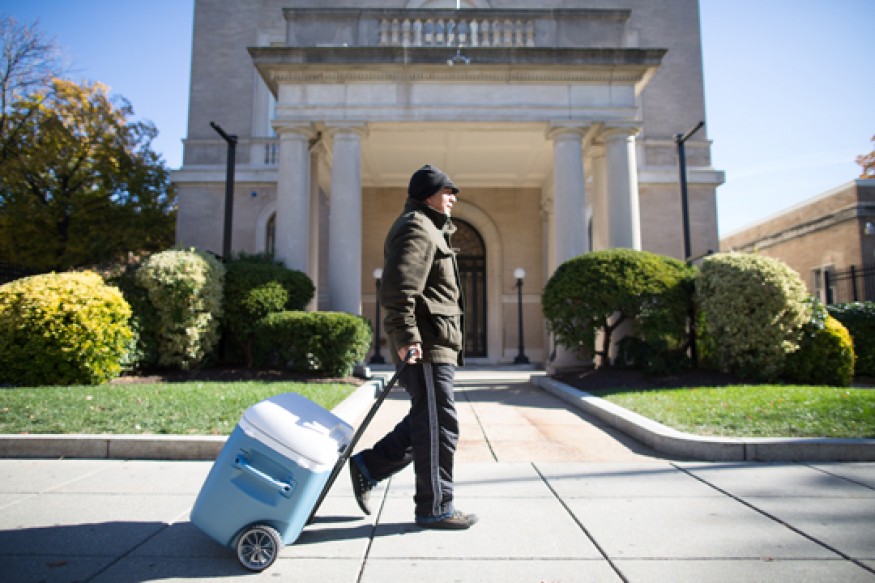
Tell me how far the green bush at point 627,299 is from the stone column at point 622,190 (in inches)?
60.0

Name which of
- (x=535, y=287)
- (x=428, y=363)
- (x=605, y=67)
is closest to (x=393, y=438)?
(x=428, y=363)

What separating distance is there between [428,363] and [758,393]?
627 cm

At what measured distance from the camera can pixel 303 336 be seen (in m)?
9.72

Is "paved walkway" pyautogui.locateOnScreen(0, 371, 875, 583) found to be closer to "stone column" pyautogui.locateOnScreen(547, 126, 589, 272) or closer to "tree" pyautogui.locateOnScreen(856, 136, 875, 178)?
"stone column" pyautogui.locateOnScreen(547, 126, 589, 272)

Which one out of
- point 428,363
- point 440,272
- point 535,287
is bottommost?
point 428,363

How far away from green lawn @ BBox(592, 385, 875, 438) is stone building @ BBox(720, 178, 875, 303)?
13047 millimetres

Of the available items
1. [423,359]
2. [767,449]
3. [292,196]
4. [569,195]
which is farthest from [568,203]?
[423,359]

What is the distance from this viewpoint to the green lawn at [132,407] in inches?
208

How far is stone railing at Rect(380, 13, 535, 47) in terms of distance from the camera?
12.3 metres

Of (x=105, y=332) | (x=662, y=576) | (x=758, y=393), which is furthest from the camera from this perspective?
(x=105, y=332)

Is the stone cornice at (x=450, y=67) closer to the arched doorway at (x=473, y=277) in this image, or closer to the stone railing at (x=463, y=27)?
the stone railing at (x=463, y=27)

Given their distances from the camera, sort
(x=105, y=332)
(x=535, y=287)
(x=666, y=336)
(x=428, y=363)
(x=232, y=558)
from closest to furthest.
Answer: (x=232, y=558) < (x=428, y=363) < (x=105, y=332) < (x=666, y=336) < (x=535, y=287)

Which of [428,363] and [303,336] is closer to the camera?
[428,363]

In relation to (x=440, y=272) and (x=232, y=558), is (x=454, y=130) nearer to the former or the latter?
(x=440, y=272)
